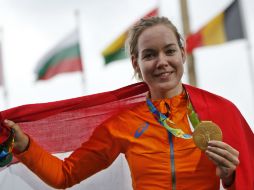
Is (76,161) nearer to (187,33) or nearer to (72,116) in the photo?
(72,116)

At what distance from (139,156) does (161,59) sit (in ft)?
1.93

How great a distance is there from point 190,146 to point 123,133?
435 mm

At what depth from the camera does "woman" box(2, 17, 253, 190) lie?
2.56m

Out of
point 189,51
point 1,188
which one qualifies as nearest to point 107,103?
point 1,188

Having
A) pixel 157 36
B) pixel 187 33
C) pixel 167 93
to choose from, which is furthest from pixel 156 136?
pixel 187 33

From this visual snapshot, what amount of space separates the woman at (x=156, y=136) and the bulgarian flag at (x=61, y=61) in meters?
9.84

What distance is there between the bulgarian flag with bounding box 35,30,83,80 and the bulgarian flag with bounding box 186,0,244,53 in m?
4.47

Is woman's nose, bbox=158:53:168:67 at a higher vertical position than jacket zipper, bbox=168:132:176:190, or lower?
higher

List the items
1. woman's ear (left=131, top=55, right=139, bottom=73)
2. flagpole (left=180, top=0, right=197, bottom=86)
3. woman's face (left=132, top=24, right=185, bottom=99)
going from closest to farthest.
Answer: woman's face (left=132, top=24, right=185, bottom=99) → woman's ear (left=131, top=55, right=139, bottom=73) → flagpole (left=180, top=0, right=197, bottom=86)

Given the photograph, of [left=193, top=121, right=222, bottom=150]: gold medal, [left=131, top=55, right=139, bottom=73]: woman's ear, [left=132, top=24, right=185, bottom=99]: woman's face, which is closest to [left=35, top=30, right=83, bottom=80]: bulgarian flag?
[left=131, top=55, right=139, bottom=73]: woman's ear

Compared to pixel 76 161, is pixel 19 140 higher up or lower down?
higher up

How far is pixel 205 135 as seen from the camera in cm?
238

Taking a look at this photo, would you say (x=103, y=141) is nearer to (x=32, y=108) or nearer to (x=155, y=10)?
(x=32, y=108)

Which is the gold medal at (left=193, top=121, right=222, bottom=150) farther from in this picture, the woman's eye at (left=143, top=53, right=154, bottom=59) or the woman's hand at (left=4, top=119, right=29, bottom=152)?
the woman's hand at (left=4, top=119, right=29, bottom=152)
